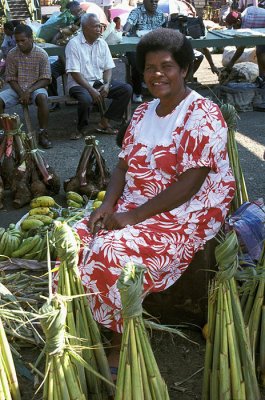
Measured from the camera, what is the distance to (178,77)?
113 inches

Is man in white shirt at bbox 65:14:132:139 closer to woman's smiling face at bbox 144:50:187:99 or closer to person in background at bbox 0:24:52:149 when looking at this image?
person in background at bbox 0:24:52:149

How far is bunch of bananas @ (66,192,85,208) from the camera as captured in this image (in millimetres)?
4586

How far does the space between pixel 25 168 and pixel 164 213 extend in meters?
2.42

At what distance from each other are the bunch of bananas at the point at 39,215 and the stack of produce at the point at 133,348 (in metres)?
2.25

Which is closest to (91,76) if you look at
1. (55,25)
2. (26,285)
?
(55,25)

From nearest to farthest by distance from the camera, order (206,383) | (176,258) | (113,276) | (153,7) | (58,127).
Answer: (206,383), (113,276), (176,258), (58,127), (153,7)

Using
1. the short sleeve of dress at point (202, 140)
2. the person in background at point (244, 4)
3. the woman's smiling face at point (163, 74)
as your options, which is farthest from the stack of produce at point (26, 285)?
the person in background at point (244, 4)

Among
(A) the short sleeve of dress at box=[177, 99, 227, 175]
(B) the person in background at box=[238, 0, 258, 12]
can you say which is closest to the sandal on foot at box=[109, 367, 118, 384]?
(A) the short sleeve of dress at box=[177, 99, 227, 175]

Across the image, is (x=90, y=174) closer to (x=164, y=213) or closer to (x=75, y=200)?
(x=75, y=200)

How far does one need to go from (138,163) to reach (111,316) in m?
0.79

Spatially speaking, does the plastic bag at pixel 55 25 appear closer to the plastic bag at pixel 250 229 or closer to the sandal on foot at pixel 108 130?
the sandal on foot at pixel 108 130

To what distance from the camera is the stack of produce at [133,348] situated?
1918 millimetres

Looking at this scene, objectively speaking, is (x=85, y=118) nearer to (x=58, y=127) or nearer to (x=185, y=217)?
(x=58, y=127)

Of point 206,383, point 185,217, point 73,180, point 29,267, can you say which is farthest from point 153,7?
point 206,383
